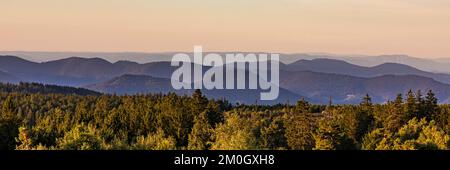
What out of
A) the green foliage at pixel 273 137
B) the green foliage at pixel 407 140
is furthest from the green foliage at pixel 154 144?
the green foliage at pixel 407 140

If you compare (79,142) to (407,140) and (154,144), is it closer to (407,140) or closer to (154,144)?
(154,144)

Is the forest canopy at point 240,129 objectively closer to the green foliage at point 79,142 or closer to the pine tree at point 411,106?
the green foliage at point 79,142

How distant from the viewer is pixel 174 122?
155 metres

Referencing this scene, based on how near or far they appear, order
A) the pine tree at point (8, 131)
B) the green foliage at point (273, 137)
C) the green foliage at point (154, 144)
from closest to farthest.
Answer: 1. the green foliage at point (154, 144)
2. the pine tree at point (8, 131)
3. the green foliage at point (273, 137)

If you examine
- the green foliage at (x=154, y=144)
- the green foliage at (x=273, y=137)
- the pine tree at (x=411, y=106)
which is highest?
the pine tree at (x=411, y=106)

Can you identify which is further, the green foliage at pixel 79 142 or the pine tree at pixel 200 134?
the pine tree at pixel 200 134

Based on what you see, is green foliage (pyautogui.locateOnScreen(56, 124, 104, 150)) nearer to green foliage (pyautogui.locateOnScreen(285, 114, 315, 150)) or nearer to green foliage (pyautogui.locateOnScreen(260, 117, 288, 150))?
green foliage (pyautogui.locateOnScreen(260, 117, 288, 150))

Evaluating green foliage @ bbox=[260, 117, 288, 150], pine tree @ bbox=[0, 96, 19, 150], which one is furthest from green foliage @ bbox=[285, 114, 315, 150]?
pine tree @ bbox=[0, 96, 19, 150]

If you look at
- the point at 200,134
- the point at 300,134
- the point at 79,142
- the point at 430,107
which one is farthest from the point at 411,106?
the point at 79,142
